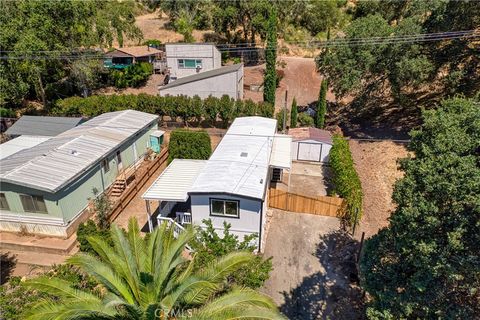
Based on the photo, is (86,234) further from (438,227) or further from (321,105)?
(321,105)

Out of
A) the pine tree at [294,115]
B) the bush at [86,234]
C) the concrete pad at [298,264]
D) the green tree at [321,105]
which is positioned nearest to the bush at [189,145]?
the concrete pad at [298,264]

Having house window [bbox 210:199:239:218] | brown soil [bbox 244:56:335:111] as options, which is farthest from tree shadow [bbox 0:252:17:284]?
brown soil [bbox 244:56:335:111]

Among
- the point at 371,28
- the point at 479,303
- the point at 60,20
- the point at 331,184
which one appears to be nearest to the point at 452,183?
the point at 479,303

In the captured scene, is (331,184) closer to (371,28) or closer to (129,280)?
(371,28)

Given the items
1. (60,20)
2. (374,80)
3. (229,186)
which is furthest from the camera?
(60,20)

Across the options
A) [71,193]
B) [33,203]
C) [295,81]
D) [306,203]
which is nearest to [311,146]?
[306,203]

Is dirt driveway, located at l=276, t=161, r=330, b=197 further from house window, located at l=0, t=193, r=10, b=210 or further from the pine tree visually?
house window, located at l=0, t=193, r=10, b=210
